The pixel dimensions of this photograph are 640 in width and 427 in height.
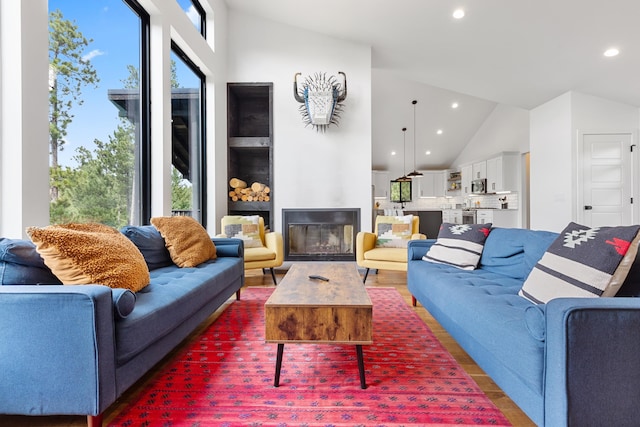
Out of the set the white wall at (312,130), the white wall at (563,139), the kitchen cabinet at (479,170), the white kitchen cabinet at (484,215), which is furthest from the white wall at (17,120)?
the kitchen cabinet at (479,170)

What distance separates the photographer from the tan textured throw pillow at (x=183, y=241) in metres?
2.58

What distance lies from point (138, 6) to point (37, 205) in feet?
7.34

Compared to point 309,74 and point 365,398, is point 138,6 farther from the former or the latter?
point 365,398

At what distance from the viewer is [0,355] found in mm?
1205

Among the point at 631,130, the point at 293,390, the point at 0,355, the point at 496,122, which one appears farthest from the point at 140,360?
the point at 496,122

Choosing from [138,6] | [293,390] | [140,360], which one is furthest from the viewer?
[138,6]

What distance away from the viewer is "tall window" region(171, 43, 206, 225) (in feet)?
12.0

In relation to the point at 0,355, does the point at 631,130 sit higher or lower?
higher

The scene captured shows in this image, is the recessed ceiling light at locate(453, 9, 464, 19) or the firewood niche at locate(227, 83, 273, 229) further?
the firewood niche at locate(227, 83, 273, 229)

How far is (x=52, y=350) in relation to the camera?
1212 mm

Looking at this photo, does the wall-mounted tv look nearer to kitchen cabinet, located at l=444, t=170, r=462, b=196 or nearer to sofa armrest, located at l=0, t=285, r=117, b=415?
kitchen cabinet, located at l=444, t=170, r=462, b=196

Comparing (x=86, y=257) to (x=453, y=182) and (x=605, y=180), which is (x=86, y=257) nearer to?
(x=605, y=180)

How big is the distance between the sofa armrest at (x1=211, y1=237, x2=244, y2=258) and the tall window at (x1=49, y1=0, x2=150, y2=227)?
2.55ft

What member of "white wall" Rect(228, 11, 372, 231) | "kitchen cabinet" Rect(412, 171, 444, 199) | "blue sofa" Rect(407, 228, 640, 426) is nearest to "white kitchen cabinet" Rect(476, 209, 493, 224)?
"kitchen cabinet" Rect(412, 171, 444, 199)
